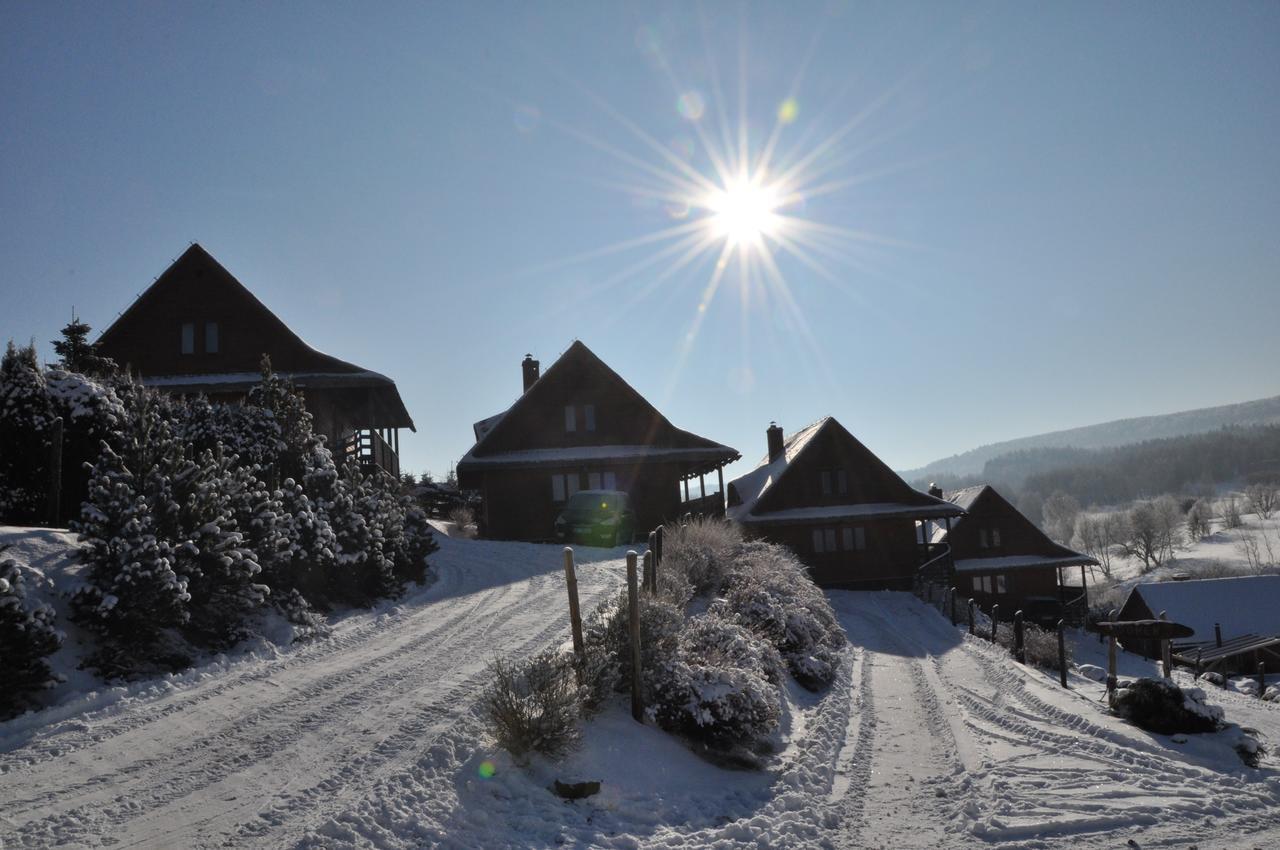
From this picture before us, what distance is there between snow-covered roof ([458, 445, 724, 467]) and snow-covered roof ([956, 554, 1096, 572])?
814 inches

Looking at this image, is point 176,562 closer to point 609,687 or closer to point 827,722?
point 609,687

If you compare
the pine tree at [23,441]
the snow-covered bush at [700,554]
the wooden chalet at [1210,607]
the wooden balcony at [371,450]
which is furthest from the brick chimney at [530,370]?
the wooden chalet at [1210,607]

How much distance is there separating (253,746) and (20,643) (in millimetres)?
2922

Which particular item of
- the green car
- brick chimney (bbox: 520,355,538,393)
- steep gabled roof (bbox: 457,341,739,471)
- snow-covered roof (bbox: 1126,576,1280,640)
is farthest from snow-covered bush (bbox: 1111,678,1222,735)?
snow-covered roof (bbox: 1126,576,1280,640)

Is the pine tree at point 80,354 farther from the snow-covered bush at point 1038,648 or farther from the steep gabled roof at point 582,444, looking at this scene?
the snow-covered bush at point 1038,648

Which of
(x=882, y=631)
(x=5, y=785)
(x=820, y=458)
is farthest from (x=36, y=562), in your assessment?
(x=820, y=458)

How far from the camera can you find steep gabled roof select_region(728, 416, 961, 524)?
34.2 meters

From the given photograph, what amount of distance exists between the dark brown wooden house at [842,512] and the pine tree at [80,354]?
22589 millimetres

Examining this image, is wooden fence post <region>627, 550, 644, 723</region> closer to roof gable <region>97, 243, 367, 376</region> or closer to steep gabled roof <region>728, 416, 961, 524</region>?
roof gable <region>97, 243, 367, 376</region>

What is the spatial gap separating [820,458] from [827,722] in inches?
973

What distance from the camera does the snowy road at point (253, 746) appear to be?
6004mm

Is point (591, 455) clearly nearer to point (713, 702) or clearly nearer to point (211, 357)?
point (211, 357)

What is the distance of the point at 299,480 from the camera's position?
1630 cm

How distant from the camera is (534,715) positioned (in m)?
7.88
